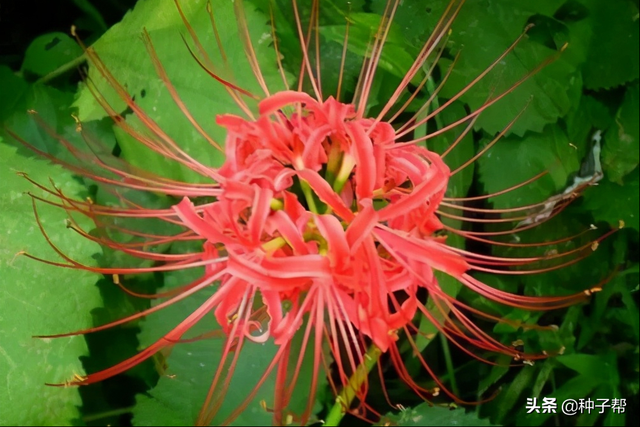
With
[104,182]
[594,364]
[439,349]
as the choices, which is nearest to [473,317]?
[439,349]

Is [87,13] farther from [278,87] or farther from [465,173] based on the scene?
[465,173]

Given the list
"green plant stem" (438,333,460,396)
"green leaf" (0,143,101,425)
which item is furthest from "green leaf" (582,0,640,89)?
"green leaf" (0,143,101,425)

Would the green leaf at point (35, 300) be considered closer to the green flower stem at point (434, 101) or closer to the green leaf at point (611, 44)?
the green flower stem at point (434, 101)

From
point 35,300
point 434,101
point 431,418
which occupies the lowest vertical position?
point 431,418

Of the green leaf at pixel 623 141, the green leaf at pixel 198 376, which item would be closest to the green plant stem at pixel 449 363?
the green leaf at pixel 198 376

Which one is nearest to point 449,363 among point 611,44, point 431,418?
point 431,418

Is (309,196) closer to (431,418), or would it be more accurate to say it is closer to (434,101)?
(434,101)
